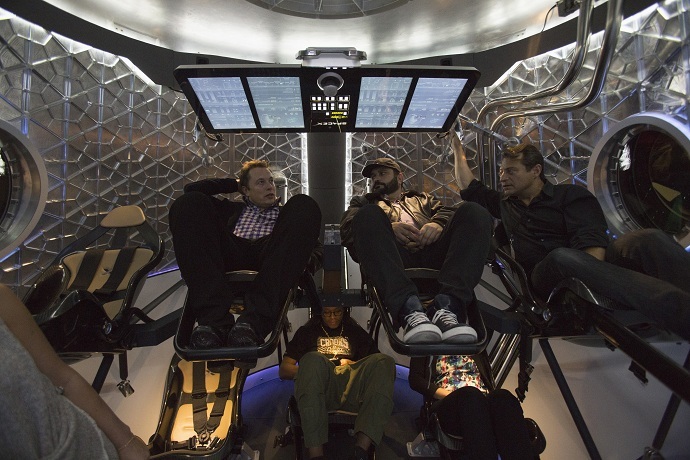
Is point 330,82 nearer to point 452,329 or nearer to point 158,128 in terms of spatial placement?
point 452,329

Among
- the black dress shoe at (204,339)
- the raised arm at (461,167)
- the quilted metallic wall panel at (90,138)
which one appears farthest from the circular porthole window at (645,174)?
the black dress shoe at (204,339)

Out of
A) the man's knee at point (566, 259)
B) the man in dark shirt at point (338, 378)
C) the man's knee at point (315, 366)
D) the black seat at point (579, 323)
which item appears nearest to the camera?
the black seat at point (579, 323)

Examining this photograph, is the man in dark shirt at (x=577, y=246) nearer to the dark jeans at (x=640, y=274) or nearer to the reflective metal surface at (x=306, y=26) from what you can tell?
the dark jeans at (x=640, y=274)

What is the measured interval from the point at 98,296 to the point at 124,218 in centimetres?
56

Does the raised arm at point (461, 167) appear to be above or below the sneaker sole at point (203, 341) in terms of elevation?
above

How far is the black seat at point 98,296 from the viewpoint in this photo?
2.19 metres

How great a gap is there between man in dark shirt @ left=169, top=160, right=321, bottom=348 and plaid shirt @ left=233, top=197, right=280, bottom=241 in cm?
8

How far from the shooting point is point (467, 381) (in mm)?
3721

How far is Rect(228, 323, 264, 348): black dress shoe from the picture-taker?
205 centimetres

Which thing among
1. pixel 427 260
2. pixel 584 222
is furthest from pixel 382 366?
pixel 584 222

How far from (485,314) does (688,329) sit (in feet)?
3.04

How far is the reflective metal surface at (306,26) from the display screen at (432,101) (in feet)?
5.01

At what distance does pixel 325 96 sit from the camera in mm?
3154

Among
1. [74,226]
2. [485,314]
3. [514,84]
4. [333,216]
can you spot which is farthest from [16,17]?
[514,84]
